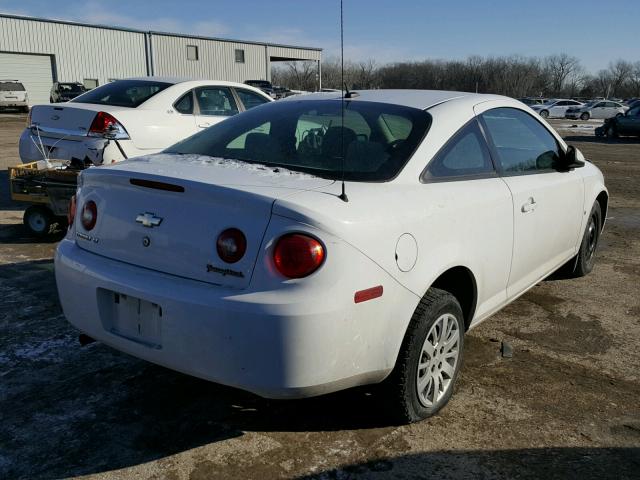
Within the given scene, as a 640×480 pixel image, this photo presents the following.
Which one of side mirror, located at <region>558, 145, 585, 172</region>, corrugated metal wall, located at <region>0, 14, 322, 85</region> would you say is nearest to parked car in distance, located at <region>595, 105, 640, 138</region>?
side mirror, located at <region>558, 145, 585, 172</region>

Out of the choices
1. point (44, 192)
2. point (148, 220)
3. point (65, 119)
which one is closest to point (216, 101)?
point (65, 119)

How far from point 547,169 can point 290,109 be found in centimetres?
181

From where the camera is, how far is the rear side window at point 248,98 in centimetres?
892

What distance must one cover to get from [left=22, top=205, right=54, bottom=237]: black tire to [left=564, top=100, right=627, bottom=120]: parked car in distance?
1583 inches

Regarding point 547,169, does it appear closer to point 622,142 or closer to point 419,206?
point 419,206

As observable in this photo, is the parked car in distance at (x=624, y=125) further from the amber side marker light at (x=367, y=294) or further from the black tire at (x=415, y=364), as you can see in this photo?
the amber side marker light at (x=367, y=294)

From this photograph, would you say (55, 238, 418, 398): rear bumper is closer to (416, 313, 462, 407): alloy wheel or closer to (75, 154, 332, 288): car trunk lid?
(75, 154, 332, 288): car trunk lid

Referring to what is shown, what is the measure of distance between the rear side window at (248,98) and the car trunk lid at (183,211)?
6.11m

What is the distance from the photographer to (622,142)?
2294 cm

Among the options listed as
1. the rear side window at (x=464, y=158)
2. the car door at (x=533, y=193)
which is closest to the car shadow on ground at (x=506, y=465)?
the car door at (x=533, y=193)

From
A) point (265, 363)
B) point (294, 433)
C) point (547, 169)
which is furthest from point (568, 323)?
point (265, 363)

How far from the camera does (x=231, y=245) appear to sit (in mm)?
2469

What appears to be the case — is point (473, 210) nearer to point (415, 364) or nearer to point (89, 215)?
point (415, 364)

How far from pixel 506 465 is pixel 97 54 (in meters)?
42.2
